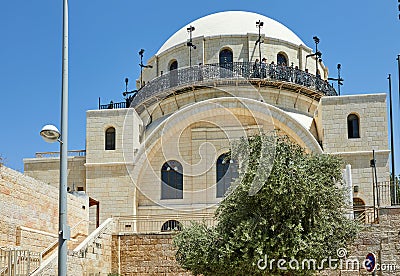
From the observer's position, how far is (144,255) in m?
23.5

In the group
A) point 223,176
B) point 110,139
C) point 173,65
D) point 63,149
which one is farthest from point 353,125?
point 63,149

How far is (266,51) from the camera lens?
106ft

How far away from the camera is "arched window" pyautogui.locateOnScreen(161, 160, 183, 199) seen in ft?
95.1

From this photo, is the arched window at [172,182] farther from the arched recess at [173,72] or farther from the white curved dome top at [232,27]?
the white curved dome top at [232,27]

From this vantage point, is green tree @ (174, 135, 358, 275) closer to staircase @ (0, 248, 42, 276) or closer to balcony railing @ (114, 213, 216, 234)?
staircase @ (0, 248, 42, 276)

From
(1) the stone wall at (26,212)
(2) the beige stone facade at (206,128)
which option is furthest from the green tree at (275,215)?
(2) the beige stone facade at (206,128)

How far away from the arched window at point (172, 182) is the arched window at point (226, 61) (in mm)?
5205

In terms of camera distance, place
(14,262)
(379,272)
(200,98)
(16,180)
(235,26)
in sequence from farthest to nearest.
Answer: (235,26) → (200,98) → (379,272) → (16,180) → (14,262)

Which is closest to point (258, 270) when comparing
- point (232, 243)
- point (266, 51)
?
point (232, 243)

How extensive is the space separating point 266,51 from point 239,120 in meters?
4.63

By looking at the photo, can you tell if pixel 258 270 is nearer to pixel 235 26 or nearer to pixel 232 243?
pixel 232 243

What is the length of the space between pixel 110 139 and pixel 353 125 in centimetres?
1088

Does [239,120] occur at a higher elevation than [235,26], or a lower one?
lower

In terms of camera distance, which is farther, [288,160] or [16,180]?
[16,180]
